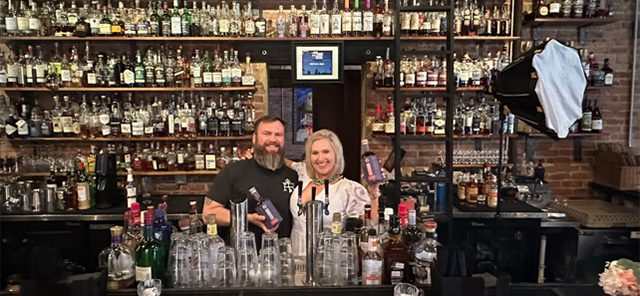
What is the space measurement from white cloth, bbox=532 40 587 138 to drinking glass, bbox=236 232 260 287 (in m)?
1.34

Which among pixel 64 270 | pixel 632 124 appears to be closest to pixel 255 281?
pixel 64 270

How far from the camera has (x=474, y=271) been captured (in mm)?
1622

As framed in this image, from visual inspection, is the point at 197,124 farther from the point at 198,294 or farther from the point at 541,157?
the point at 541,157

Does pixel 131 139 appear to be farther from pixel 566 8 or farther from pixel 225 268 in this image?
pixel 566 8

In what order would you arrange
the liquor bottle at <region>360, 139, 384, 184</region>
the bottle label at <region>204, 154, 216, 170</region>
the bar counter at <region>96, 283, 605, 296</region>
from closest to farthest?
the bar counter at <region>96, 283, 605, 296</region> < the liquor bottle at <region>360, 139, 384, 184</region> < the bottle label at <region>204, 154, 216, 170</region>

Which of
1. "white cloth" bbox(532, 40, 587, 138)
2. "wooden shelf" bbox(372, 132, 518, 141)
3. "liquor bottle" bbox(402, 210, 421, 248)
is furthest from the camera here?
"wooden shelf" bbox(372, 132, 518, 141)

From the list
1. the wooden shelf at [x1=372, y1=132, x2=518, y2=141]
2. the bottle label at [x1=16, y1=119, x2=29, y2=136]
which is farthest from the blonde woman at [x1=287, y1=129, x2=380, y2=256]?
the bottle label at [x1=16, y1=119, x2=29, y2=136]

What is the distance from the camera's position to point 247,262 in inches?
70.4

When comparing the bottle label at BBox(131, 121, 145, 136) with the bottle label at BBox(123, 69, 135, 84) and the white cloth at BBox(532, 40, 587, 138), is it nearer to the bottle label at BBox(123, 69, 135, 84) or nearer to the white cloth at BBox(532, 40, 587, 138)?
the bottle label at BBox(123, 69, 135, 84)

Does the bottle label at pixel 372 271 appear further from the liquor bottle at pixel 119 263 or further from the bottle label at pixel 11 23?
the bottle label at pixel 11 23

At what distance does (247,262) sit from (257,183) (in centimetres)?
112

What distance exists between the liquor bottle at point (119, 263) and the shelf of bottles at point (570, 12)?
367cm

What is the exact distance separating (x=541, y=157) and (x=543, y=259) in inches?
37.2

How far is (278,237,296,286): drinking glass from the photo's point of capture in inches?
72.1
